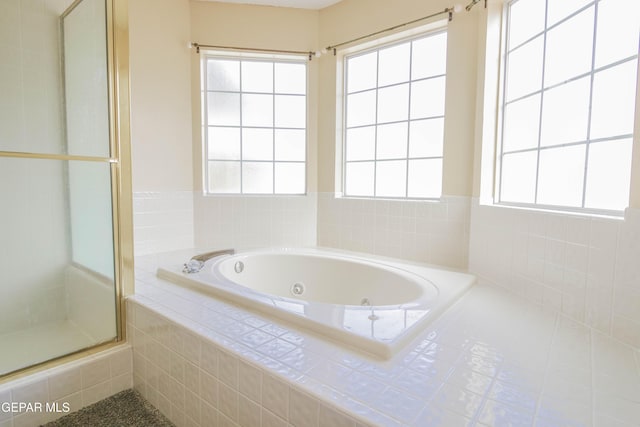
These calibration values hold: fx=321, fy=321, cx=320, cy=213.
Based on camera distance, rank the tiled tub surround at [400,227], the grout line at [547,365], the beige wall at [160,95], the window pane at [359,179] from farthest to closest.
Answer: the window pane at [359,179] → the beige wall at [160,95] → the tiled tub surround at [400,227] → the grout line at [547,365]

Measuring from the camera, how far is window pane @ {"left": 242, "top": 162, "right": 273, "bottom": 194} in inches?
111

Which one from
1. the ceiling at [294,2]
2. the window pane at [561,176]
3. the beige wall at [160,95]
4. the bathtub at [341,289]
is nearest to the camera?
the bathtub at [341,289]

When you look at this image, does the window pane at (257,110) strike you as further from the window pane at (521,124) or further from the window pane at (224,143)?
the window pane at (521,124)

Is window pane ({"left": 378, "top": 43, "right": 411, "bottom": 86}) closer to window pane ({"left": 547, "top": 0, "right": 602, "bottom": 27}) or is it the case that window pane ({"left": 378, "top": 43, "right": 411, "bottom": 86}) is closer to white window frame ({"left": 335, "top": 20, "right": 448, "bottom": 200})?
white window frame ({"left": 335, "top": 20, "right": 448, "bottom": 200})

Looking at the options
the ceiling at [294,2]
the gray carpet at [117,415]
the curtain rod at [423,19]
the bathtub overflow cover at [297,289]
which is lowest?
the gray carpet at [117,415]

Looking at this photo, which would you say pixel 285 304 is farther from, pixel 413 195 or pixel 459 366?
pixel 413 195

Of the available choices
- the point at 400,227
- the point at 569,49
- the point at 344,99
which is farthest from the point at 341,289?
the point at 569,49

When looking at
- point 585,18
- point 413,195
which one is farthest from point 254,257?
point 585,18

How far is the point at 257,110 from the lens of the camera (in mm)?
2801

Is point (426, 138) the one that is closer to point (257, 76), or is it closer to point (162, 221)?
point (257, 76)

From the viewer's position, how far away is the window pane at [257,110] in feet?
9.14

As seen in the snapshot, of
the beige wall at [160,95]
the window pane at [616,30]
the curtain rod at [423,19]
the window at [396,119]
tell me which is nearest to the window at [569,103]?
the window pane at [616,30]

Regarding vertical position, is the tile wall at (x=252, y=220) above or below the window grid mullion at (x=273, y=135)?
below

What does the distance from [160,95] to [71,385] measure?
202 centimetres
